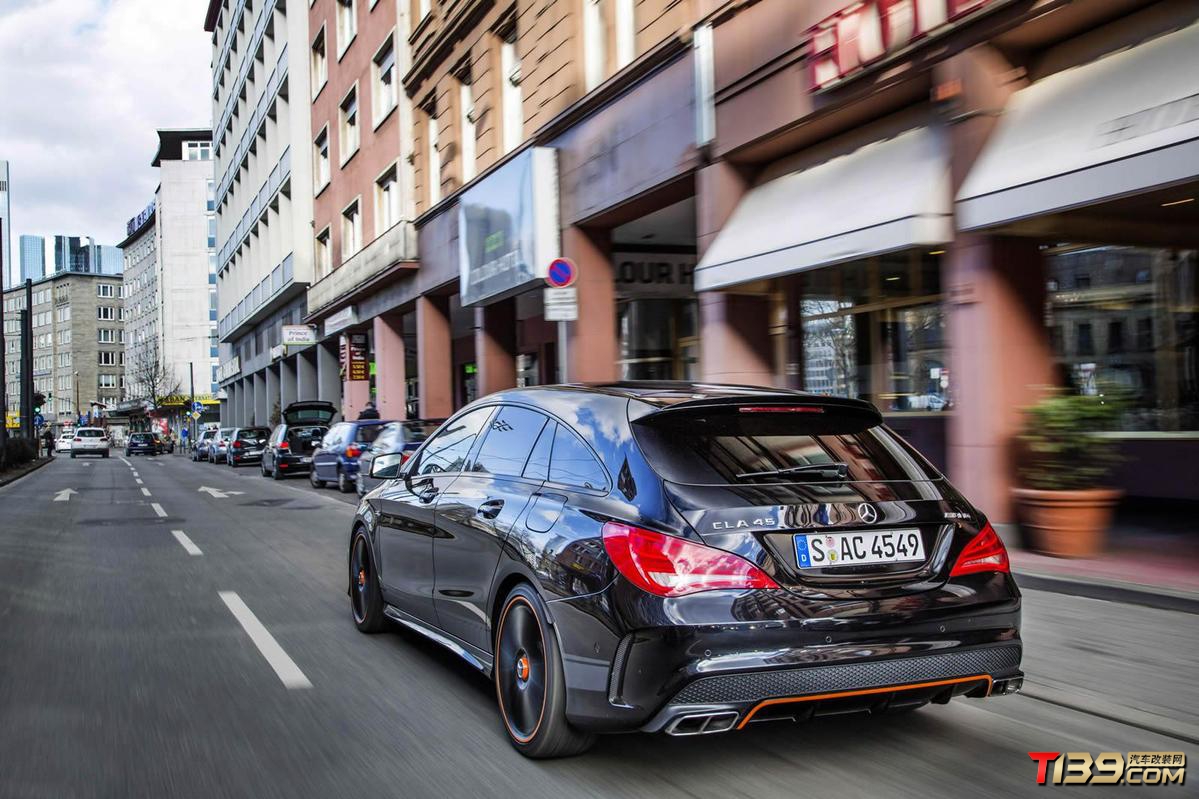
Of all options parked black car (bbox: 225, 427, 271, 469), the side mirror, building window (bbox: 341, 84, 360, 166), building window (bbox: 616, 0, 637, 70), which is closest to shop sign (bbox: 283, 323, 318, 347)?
parked black car (bbox: 225, 427, 271, 469)

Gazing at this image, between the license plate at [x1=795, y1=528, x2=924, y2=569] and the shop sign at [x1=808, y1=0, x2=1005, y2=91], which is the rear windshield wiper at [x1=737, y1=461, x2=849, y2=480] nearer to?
the license plate at [x1=795, y1=528, x2=924, y2=569]

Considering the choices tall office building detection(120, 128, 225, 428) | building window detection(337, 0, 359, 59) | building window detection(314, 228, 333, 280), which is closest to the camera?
building window detection(337, 0, 359, 59)

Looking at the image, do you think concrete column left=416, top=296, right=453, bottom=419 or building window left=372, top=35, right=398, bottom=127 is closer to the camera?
concrete column left=416, top=296, right=453, bottom=419

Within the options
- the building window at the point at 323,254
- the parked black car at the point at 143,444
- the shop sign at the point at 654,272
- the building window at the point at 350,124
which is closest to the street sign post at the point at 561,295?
the shop sign at the point at 654,272

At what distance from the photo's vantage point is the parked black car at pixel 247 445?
3725cm

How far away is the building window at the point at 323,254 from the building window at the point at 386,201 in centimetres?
651

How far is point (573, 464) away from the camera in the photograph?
4242 mm

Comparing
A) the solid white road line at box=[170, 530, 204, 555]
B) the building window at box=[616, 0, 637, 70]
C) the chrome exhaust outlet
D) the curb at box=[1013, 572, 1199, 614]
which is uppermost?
the building window at box=[616, 0, 637, 70]

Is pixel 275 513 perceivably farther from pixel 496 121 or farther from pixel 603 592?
pixel 603 592

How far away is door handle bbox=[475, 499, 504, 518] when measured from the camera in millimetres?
4613

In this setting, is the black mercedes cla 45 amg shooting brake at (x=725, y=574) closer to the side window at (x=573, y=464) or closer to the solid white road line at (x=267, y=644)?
the side window at (x=573, y=464)

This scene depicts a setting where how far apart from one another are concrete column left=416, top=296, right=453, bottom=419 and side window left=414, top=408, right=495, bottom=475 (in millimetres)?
19745

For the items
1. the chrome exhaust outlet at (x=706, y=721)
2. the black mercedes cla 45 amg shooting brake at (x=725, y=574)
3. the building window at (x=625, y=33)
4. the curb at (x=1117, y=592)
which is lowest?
the curb at (x=1117, y=592)

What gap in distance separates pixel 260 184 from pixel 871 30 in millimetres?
44925
